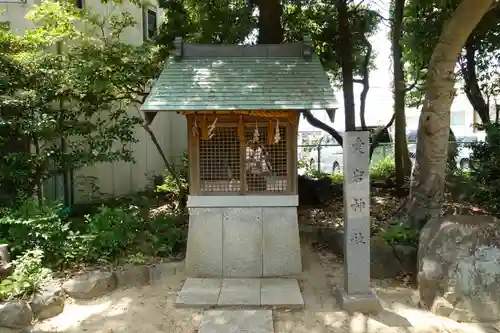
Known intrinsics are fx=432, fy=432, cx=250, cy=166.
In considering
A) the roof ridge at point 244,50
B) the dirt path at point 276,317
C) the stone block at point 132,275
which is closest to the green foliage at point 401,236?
the dirt path at point 276,317

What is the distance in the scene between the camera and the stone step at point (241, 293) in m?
6.34

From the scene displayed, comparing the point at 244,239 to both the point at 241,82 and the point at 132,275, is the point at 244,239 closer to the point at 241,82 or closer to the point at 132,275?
the point at 132,275

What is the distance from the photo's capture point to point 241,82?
7203 mm

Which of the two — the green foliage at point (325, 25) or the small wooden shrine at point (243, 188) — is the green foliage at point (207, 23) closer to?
the green foliage at point (325, 25)

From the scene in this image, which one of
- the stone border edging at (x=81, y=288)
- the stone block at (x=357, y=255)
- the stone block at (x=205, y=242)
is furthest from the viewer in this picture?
the stone block at (x=205, y=242)

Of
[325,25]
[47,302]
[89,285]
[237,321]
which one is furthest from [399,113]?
[47,302]

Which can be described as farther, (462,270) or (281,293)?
(281,293)

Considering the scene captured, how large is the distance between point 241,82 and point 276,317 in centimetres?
374

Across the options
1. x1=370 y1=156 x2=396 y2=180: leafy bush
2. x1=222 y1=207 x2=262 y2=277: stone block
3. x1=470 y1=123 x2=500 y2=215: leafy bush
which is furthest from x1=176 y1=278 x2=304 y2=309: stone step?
x1=370 y1=156 x2=396 y2=180: leafy bush

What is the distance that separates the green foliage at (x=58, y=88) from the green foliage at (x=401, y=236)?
17.9ft

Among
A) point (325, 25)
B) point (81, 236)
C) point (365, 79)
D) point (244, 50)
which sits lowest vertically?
point (81, 236)

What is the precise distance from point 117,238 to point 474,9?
744 centimetres

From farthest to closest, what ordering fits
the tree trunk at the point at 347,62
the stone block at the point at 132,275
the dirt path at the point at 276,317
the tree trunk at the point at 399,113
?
the tree trunk at the point at 399,113 → the tree trunk at the point at 347,62 → the stone block at the point at 132,275 → the dirt path at the point at 276,317

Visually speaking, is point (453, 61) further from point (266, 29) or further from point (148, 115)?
point (148, 115)
